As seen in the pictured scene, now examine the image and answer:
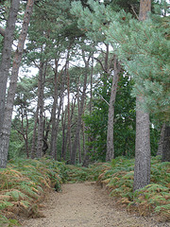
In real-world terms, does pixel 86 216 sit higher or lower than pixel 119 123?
lower

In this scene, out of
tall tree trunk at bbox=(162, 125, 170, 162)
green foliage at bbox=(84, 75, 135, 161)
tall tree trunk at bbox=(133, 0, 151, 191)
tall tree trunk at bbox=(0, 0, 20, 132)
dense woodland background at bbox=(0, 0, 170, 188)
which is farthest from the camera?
green foliage at bbox=(84, 75, 135, 161)

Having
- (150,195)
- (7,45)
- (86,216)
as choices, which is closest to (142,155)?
(150,195)

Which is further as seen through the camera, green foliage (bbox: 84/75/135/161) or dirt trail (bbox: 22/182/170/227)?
green foliage (bbox: 84/75/135/161)

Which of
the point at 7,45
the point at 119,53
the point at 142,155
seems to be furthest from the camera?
the point at 7,45

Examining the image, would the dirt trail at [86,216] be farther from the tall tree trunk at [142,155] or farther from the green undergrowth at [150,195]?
the tall tree trunk at [142,155]

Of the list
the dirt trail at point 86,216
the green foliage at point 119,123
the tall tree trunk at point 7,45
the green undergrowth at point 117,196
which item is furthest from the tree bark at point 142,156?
the green foliage at point 119,123

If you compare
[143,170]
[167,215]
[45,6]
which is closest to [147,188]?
[143,170]

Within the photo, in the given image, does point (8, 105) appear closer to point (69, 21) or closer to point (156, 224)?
point (69, 21)

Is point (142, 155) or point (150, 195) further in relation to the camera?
point (142, 155)

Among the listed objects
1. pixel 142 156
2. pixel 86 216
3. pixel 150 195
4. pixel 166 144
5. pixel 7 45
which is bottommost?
pixel 86 216

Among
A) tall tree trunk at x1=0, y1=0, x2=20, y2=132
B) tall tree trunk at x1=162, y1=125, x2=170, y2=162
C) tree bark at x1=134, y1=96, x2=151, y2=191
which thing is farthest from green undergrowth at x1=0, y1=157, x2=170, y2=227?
tall tree trunk at x1=0, y1=0, x2=20, y2=132

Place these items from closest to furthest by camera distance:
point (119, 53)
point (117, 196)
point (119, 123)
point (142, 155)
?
1. point (119, 53)
2. point (142, 155)
3. point (117, 196)
4. point (119, 123)

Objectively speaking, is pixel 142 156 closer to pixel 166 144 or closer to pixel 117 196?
pixel 117 196

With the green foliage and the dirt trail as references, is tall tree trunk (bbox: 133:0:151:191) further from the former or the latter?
the green foliage
